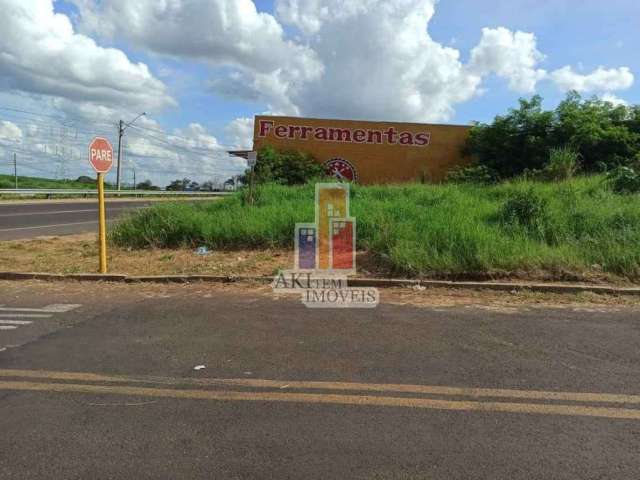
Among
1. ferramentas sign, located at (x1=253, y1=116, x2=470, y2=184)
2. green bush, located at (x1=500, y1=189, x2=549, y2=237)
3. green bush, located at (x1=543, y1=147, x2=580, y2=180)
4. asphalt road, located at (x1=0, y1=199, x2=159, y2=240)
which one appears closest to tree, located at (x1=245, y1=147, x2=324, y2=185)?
ferramentas sign, located at (x1=253, y1=116, x2=470, y2=184)

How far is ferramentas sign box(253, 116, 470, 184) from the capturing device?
81.5 feet

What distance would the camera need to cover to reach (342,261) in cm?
959

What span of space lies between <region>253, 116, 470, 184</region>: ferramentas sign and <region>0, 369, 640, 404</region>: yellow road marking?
2093 centimetres

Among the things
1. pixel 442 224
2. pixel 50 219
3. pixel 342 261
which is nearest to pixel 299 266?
pixel 342 261

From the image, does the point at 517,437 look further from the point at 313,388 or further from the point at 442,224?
the point at 442,224

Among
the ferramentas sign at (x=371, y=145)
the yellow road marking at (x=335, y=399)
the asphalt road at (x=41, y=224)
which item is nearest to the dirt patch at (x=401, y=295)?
the yellow road marking at (x=335, y=399)

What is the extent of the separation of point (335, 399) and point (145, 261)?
7.50 meters

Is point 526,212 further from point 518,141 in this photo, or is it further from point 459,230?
point 518,141

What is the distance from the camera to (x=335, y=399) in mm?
3912

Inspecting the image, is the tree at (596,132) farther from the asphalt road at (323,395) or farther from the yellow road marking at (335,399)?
the yellow road marking at (335,399)

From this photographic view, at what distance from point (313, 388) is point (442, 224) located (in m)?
6.44

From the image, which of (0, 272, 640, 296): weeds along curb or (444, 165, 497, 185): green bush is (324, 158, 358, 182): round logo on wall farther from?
(0, 272, 640, 296): weeds along curb

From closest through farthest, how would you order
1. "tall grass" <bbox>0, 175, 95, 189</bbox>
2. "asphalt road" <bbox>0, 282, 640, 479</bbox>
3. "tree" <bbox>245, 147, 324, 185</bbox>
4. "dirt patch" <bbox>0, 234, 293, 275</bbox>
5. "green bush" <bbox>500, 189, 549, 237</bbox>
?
1. "asphalt road" <bbox>0, 282, 640, 479</bbox>
2. "dirt patch" <bbox>0, 234, 293, 275</bbox>
3. "green bush" <bbox>500, 189, 549, 237</bbox>
4. "tree" <bbox>245, 147, 324, 185</bbox>
5. "tall grass" <bbox>0, 175, 95, 189</bbox>

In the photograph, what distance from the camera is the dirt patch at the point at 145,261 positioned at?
9.43 m
